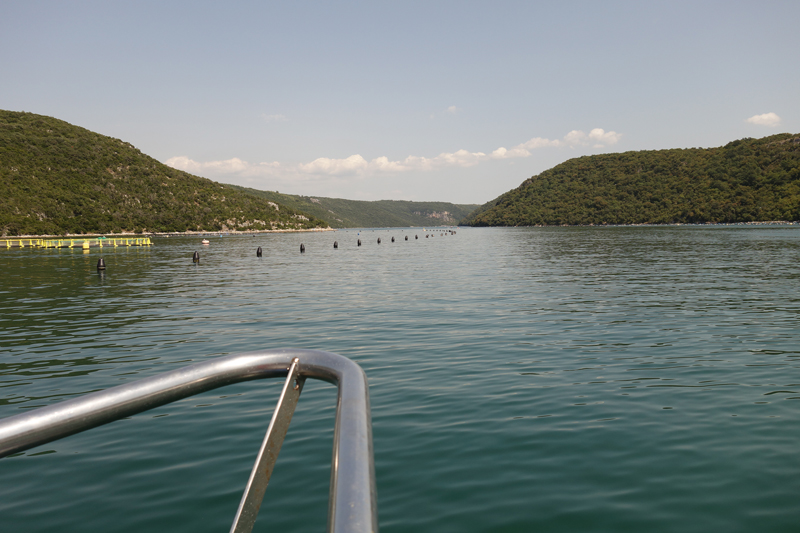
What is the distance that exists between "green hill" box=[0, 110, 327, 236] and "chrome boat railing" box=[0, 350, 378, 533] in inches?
4991

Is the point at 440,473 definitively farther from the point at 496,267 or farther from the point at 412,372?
the point at 496,267

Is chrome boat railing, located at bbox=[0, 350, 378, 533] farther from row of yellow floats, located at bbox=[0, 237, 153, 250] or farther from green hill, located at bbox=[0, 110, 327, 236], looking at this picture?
green hill, located at bbox=[0, 110, 327, 236]

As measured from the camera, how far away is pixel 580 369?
10883 millimetres

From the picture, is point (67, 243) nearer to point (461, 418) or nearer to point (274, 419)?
point (461, 418)

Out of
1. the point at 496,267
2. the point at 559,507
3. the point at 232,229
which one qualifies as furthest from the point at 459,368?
the point at 232,229

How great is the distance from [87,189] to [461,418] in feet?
507

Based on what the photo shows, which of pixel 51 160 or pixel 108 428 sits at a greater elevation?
pixel 51 160

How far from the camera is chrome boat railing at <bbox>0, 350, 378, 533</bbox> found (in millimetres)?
1311

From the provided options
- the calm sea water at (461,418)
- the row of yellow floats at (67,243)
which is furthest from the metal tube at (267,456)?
the row of yellow floats at (67,243)

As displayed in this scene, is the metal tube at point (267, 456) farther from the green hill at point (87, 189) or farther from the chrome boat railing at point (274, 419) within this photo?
the green hill at point (87, 189)

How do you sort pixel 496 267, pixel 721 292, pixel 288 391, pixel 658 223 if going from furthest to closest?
1. pixel 658 223
2. pixel 496 267
3. pixel 721 292
4. pixel 288 391

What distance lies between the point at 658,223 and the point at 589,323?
666 feet

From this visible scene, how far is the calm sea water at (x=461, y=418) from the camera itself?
5.56 metres

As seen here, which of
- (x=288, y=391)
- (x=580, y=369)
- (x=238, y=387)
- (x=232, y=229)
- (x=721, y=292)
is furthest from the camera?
(x=232, y=229)
